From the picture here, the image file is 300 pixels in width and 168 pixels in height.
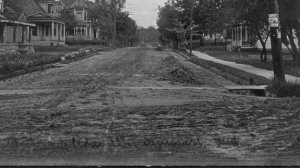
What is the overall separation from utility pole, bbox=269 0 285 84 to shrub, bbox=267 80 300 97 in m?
0.33

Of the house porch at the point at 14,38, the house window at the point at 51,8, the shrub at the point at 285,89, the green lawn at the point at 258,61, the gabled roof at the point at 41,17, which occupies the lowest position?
the shrub at the point at 285,89

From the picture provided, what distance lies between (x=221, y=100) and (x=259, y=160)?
A: 6188mm

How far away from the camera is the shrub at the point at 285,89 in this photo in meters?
14.3

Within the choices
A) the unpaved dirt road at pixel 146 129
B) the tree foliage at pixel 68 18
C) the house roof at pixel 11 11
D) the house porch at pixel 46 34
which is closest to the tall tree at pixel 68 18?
the tree foliage at pixel 68 18

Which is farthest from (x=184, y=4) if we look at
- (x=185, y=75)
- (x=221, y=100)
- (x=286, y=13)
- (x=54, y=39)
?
(x=221, y=100)

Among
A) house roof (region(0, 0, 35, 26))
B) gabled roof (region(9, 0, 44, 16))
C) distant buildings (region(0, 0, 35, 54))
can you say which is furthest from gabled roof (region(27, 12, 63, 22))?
house roof (region(0, 0, 35, 26))

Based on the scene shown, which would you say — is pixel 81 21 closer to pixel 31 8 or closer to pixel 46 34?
pixel 46 34

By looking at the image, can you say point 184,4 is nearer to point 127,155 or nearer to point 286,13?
point 286,13

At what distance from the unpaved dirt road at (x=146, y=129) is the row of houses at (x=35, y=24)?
3145 centimetres

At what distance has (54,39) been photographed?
68.4m

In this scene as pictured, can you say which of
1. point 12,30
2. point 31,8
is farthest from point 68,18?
point 12,30

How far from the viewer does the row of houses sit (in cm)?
4569

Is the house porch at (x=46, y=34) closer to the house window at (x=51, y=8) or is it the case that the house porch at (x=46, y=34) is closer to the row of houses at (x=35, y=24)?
the row of houses at (x=35, y=24)

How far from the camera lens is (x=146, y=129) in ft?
28.1
